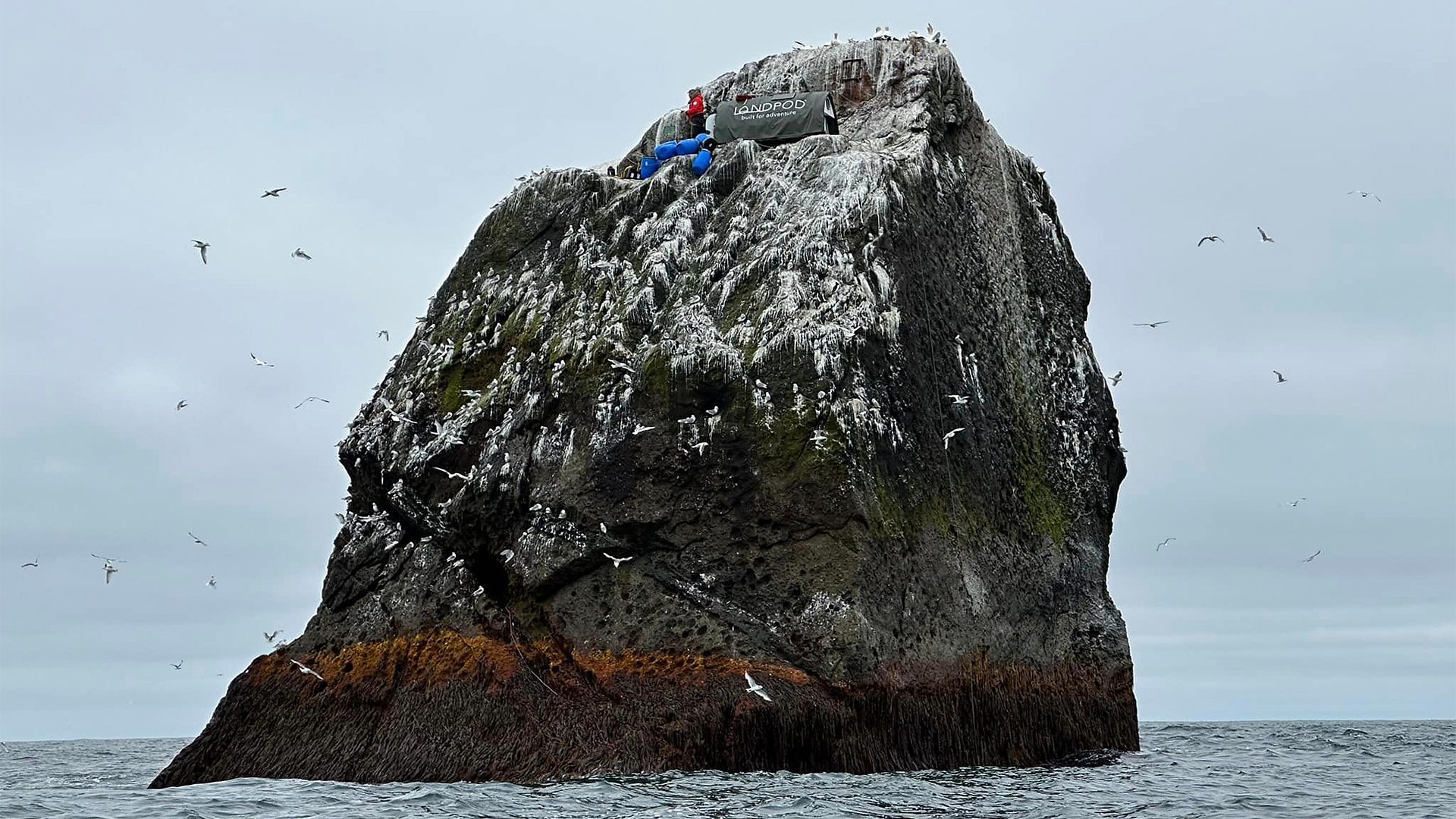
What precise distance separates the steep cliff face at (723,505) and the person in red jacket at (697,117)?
107 inches

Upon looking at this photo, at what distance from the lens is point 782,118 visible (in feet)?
94.4

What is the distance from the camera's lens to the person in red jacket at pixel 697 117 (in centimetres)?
3061

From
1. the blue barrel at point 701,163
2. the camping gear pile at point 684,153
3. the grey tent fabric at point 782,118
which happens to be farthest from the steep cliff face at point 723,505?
the grey tent fabric at point 782,118

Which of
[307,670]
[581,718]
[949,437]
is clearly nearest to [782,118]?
[949,437]

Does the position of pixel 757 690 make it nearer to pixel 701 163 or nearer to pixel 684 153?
pixel 701 163

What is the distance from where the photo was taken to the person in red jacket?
3061 centimetres

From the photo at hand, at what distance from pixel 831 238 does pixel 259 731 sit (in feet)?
38.0

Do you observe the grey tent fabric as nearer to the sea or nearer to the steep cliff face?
the steep cliff face

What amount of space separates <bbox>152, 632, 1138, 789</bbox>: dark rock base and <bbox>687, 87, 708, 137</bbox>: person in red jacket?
12.0 meters

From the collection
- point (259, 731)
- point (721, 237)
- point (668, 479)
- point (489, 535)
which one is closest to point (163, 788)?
point (259, 731)

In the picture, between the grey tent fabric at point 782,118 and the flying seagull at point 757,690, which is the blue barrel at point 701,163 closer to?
the grey tent fabric at point 782,118

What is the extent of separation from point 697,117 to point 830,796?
1565 centimetres

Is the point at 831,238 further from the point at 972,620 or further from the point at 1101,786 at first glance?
the point at 1101,786

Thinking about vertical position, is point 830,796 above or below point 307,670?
below
